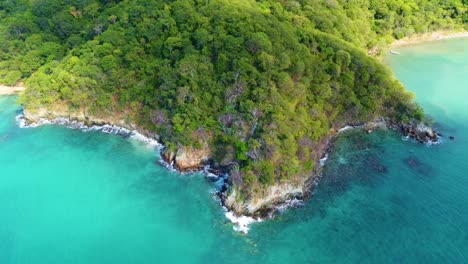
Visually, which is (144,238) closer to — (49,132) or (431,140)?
(49,132)

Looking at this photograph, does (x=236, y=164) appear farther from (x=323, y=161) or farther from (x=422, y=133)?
(x=422, y=133)

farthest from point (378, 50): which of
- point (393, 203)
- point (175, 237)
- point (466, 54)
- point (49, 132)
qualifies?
point (49, 132)

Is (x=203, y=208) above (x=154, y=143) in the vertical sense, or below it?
above

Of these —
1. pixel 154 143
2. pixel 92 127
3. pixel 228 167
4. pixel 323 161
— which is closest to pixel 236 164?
pixel 228 167

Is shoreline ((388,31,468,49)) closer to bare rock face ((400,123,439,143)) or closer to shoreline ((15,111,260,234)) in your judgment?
bare rock face ((400,123,439,143))

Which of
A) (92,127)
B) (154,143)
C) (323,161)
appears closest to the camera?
(323,161)

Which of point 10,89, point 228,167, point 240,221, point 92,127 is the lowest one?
point 10,89

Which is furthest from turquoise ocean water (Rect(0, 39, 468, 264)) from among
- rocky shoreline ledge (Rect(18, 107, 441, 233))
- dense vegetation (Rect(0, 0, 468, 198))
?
dense vegetation (Rect(0, 0, 468, 198))

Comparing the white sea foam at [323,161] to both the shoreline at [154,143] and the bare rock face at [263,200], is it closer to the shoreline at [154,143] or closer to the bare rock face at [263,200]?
the bare rock face at [263,200]
